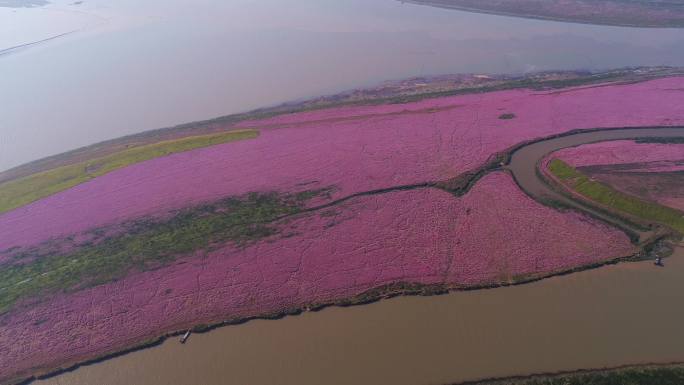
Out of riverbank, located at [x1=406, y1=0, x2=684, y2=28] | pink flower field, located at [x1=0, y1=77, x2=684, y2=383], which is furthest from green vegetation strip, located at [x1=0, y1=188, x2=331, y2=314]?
riverbank, located at [x1=406, y1=0, x2=684, y2=28]

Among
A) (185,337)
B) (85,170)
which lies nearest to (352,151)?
(185,337)

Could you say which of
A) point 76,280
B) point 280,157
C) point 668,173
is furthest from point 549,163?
point 76,280

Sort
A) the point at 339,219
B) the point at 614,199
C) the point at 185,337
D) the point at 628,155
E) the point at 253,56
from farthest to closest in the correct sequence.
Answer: the point at 253,56 < the point at 628,155 < the point at 339,219 < the point at 614,199 < the point at 185,337

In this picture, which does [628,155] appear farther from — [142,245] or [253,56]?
Answer: [253,56]

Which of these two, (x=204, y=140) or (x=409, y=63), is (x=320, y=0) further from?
(x=204, y=140)

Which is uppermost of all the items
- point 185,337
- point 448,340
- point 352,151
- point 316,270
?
point 352,151

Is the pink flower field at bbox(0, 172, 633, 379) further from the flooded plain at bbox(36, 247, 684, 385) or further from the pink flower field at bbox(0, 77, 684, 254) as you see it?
the pink flower field at bbox(0, 77, 684, 254)

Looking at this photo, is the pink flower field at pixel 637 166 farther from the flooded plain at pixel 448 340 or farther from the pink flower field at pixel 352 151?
the flooded plain at pixel 448 340
